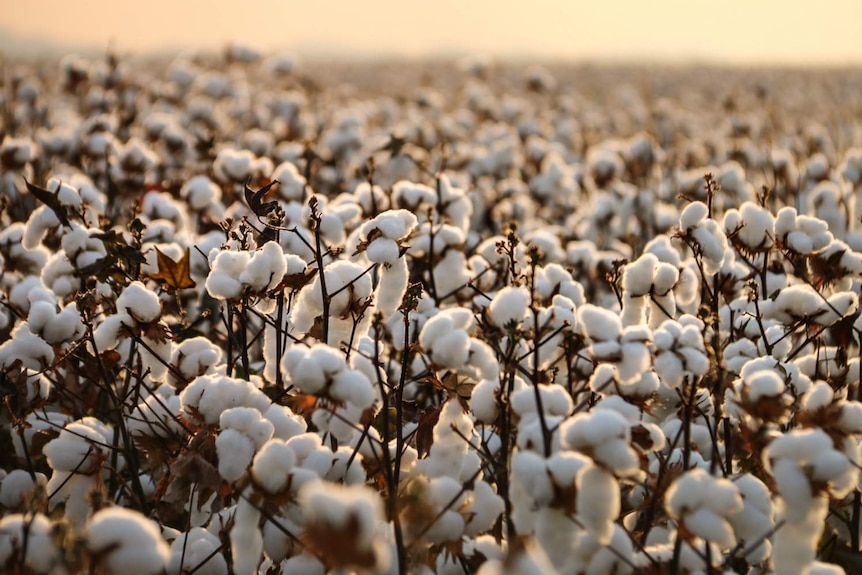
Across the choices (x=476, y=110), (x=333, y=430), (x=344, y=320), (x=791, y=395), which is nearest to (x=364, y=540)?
(x=333, y=430)

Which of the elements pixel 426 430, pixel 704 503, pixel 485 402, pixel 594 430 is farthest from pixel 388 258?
pixel 704 503

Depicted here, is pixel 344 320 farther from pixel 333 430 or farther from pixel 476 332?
pixel 333 430

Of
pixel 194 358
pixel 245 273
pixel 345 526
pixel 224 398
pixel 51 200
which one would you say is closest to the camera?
pixel 345 526

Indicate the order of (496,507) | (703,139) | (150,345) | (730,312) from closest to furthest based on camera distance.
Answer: (496,507) → (150,345) → (730,312) → (703,139)

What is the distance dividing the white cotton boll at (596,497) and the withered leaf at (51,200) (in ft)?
6.08

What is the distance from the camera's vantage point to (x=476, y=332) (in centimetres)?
224

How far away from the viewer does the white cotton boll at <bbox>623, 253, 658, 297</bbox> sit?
2.24m

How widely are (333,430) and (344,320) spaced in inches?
23.6

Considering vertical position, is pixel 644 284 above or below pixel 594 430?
above

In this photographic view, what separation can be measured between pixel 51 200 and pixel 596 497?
77.2 inches

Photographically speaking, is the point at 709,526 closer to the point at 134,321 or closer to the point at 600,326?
the point at 600,326

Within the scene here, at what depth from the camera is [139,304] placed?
2264mm

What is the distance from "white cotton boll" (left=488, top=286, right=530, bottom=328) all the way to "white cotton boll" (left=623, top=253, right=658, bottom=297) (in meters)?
0.51

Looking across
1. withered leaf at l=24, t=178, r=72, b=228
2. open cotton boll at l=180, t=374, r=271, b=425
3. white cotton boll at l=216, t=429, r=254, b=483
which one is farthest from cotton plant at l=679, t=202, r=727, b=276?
withered leaf at l=24, t=178, r=72, b=228
